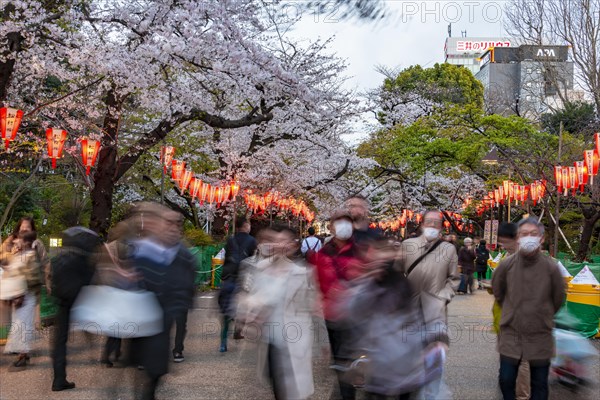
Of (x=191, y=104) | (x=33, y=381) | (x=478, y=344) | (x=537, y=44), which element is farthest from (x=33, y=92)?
(x=537, y=44)

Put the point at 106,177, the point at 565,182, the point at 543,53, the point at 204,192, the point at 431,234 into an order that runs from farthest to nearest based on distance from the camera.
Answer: the point at 543,53
the point at 204,192
the point at 565,182
the point at 106,177
the point at 431,234

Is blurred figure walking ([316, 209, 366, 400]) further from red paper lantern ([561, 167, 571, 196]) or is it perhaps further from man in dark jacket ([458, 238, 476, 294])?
man in dark jacket ([458, 238, 476, 294])

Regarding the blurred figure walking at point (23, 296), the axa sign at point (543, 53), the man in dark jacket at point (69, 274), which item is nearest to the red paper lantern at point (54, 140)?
the blurred figure walking at point (23, 296)

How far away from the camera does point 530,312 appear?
4777mm

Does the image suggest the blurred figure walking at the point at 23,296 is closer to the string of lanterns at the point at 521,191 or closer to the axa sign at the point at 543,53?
the string of lanterns at the point at 521,191

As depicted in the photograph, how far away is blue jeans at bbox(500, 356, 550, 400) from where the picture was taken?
473 cm

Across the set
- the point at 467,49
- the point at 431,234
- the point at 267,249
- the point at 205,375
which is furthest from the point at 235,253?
the point at 467,49

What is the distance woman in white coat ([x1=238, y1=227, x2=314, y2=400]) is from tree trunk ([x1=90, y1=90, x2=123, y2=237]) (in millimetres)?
9678

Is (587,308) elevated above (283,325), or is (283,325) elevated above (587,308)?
(283,325)

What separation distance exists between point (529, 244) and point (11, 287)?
603 centimetres

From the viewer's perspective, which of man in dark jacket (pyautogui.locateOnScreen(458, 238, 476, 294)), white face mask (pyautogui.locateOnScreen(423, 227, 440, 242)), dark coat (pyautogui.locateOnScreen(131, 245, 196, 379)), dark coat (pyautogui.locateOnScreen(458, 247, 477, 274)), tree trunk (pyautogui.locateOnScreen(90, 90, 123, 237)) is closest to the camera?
dark coat (pyautogui.locateOnScreen(131, 245, 196, 379))

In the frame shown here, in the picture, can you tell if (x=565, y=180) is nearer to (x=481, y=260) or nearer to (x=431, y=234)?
(x=481, y=260)

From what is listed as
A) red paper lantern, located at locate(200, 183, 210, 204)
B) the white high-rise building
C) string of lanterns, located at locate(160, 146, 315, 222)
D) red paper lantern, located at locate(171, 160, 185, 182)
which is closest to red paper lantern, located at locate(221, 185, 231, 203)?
string of lanterns, located at locate(160, 146, 315, 222)

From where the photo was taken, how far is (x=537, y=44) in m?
26.5
